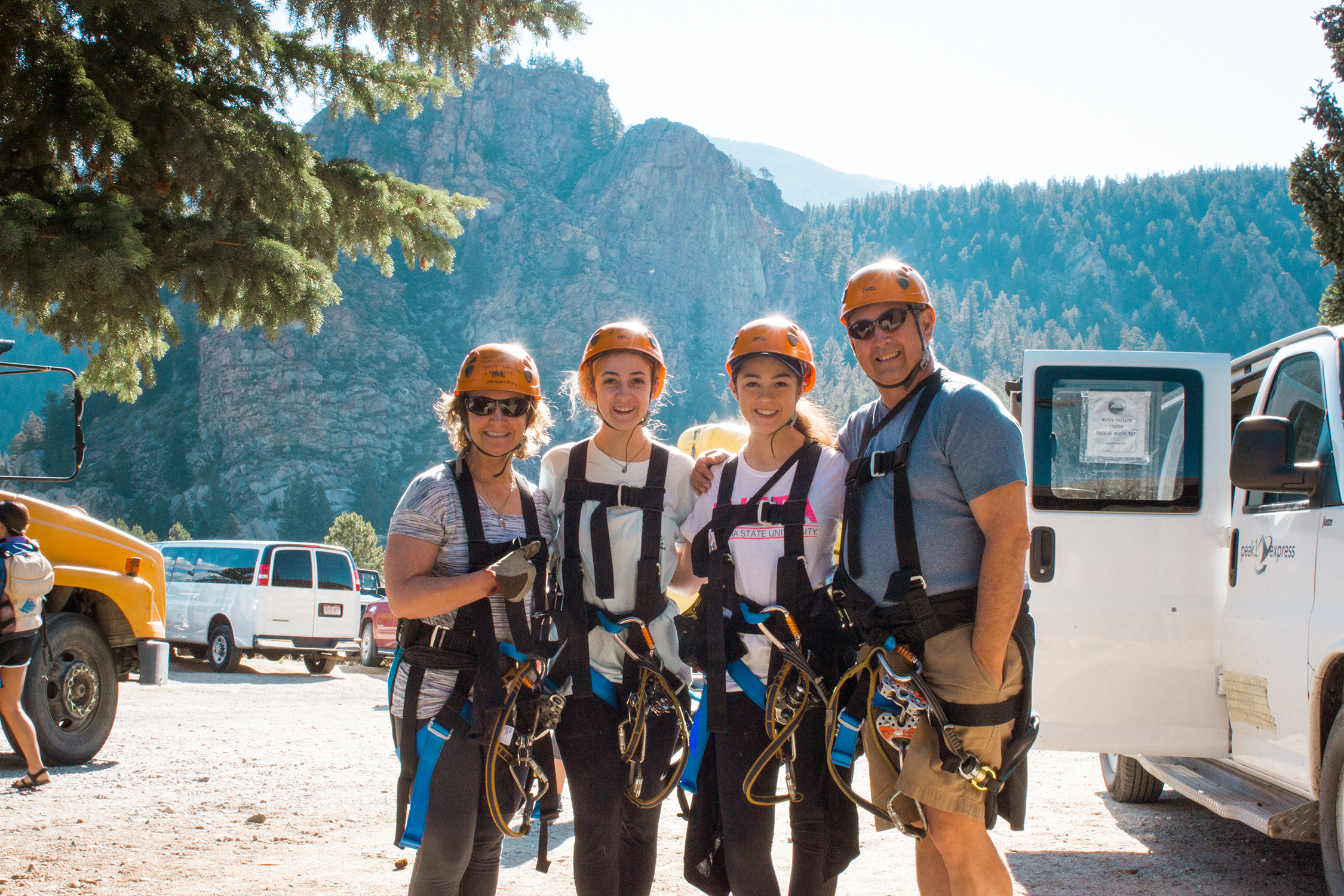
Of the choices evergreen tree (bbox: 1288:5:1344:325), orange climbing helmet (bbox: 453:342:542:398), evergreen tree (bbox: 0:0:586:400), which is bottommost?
orange climbing helmet (bbox: 453:342:542:398)

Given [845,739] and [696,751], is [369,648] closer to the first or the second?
[696,751]

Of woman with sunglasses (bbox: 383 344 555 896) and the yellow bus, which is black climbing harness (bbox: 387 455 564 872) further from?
the yellow bus

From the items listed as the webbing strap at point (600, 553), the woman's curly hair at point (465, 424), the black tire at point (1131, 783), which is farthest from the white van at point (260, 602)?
the webbing strap at point (600, 553)

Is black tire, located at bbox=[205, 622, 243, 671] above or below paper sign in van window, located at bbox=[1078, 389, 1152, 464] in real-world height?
below

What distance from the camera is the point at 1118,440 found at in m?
5.26

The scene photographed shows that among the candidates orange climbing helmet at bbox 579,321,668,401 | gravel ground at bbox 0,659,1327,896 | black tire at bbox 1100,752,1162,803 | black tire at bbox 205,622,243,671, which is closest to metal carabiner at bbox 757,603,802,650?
orange climbing helmet at bbox 579,321,668,401

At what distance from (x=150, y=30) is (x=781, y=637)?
438 centimetres

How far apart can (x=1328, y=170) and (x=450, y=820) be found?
602 inches

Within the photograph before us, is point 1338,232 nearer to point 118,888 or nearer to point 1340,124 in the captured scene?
point 1340,124

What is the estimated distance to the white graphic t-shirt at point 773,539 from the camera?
3193mm

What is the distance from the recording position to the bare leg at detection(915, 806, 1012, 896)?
2.77m

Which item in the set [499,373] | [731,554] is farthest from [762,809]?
[499,373]

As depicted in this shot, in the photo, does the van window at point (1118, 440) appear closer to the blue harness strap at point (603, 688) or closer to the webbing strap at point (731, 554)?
the webbing strap at point (731, 554)

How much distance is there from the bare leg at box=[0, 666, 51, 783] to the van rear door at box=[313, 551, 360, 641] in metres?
10.3
